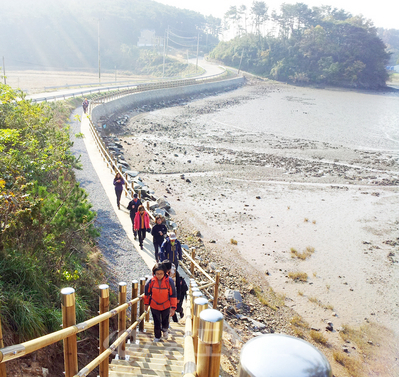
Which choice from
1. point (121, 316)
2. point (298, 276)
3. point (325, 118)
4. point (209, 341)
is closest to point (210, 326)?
point (209, 341)

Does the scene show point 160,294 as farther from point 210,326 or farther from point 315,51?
point 315,51

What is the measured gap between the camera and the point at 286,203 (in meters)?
17.8

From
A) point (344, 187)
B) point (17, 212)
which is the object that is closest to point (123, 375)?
point (17, 212)

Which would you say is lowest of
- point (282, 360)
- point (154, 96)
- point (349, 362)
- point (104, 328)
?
point (349, 362)

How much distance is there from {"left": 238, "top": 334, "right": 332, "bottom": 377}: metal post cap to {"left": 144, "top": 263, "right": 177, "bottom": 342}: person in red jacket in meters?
3.33

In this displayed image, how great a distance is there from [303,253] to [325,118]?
113 ft

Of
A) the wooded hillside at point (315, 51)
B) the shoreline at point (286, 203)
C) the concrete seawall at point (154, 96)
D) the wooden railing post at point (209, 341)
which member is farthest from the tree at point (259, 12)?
the wooden railing post at point (209, 341)

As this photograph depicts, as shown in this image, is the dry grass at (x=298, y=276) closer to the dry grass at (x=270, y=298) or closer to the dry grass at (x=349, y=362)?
the dry grass at (x=270, y=298)

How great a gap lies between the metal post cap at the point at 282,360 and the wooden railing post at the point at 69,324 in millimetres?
1521

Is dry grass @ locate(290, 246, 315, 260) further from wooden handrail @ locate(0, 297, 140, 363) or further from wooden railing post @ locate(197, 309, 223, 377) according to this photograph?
wooden railing post @ locate(197, 309, 223, 377)

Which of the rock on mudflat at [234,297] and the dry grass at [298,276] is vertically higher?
the rock on mudflat at [234,297]

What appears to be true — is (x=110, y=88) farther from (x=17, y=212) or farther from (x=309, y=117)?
(x=17, y=212)

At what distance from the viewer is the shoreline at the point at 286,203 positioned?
436 inches

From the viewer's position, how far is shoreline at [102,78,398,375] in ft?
36.3
